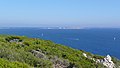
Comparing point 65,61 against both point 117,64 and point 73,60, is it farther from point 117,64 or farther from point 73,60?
point 117,64

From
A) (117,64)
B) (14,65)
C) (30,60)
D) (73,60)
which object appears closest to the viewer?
(14,65)

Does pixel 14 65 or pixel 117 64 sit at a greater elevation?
pixel 14 65

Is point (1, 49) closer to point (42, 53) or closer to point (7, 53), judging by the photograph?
point (7, 53)

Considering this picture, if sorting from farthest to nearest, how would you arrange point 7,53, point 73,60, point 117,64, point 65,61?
point 117,64, point 73,60, point 65,61, point 7,53

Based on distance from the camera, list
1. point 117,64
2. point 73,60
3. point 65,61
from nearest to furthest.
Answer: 1. point 65,61
2. point 73,60
3. point 117,64

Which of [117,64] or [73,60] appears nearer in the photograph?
[73,60]

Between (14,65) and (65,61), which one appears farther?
(65,61)


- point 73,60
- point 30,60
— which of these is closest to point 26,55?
point 30,60

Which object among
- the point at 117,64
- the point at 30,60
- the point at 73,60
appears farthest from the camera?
the point at 117,64

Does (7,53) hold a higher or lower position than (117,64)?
higher
